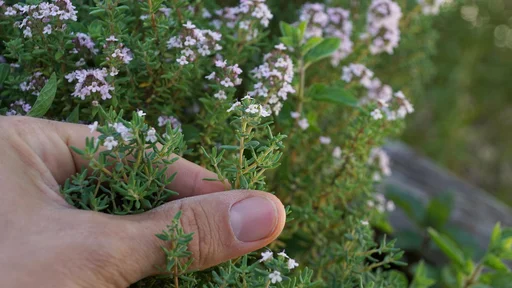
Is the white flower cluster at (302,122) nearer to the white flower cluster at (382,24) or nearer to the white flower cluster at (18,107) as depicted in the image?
the white flower cluster at (382,24)

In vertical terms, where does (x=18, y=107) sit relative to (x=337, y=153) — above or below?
above

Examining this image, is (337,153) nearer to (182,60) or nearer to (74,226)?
(182,60)

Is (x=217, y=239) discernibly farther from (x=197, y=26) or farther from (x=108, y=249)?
(x=197, y=26)

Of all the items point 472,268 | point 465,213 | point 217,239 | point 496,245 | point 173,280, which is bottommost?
point 465,213

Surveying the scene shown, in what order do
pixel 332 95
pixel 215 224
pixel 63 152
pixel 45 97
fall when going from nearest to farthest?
pixel 215 224, pixel 63 152, pixel 45 97, pixel 332 95

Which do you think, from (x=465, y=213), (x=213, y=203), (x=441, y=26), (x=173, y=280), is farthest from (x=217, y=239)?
(x=441, y=26)

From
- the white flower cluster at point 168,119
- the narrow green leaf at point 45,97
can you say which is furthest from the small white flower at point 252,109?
the narrow green leaf at point 45,97

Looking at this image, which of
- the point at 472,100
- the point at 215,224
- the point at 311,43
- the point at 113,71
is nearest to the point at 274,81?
the point at 311,43

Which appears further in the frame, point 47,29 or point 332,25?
point 332,25
